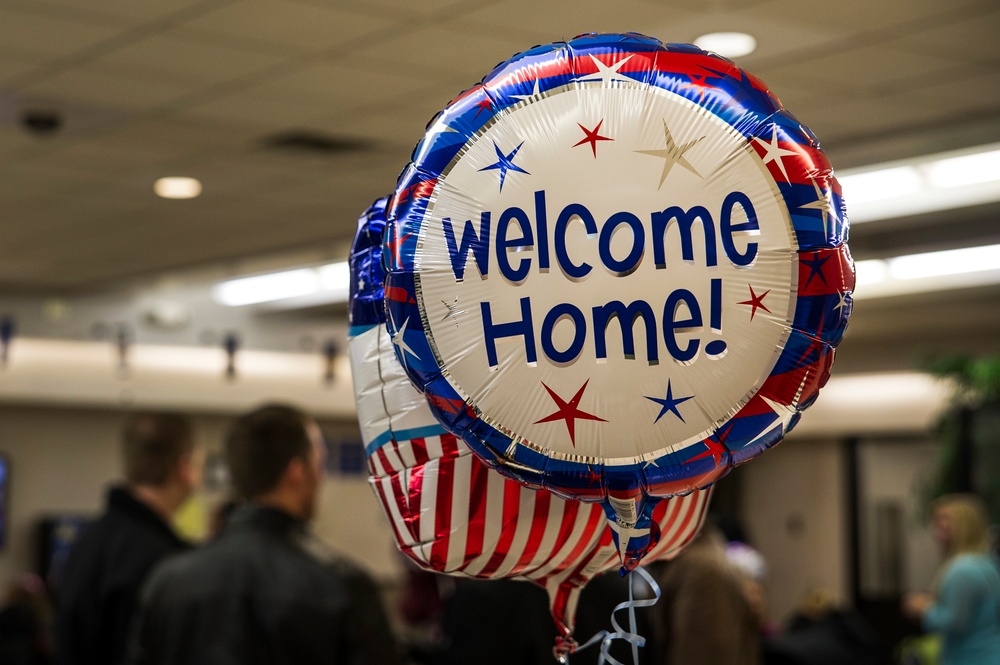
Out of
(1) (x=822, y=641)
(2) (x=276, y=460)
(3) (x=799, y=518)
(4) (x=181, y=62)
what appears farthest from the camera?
(3) (x=799, y=518)

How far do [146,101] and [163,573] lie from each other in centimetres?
246

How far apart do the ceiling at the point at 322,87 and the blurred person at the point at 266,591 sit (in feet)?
4.99

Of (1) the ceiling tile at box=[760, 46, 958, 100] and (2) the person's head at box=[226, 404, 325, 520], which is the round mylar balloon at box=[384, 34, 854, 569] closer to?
(2) the person's head at box=[226, 404, 325, 520]

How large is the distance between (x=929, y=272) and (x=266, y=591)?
6152mm

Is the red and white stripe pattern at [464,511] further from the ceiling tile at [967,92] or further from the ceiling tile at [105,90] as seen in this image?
the ceiling tile at [967,92]

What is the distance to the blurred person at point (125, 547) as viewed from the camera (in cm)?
290

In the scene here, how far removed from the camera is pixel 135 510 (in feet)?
10.2

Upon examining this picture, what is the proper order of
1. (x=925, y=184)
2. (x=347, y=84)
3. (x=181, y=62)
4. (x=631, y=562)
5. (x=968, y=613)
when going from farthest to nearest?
(x=925, y=184), (x=968, y=613), (x=347, y=84), (x=181, y=62), (x=631, y=562)

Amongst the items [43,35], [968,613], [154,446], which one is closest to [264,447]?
[154,446]

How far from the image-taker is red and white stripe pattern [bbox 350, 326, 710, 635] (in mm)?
1319

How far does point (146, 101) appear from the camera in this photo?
445 centimetres

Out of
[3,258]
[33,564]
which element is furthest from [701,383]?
[33,564]

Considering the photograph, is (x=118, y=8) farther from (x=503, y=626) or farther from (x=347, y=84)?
(x=503, y=626)

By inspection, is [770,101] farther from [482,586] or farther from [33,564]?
[33,564]
